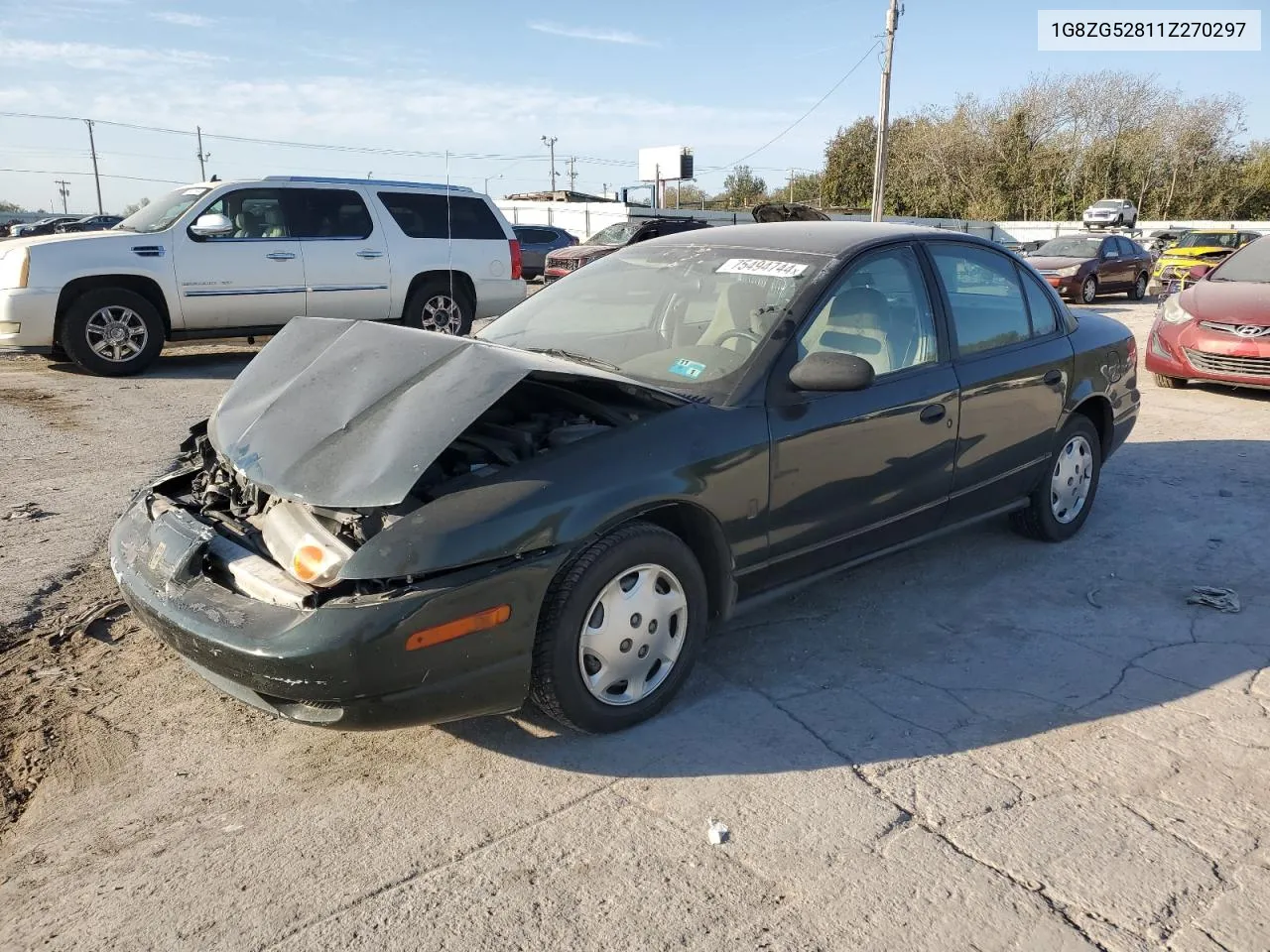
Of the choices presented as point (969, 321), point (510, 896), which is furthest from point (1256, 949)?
point (969, 321)

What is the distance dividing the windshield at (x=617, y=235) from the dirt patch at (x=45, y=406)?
48.0ft

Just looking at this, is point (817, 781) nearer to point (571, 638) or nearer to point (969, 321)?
point (571, 638)

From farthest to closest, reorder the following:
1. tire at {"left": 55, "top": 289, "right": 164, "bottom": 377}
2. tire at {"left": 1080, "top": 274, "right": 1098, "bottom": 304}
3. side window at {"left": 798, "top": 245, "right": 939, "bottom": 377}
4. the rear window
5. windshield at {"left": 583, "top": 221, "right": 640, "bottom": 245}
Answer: windshield at {"left": 583, "top": 221, "right": 640, "bottom": 245} → tire at {"left": 1080, "top": 274, "right": 1098, "bottom": 304} → the rear window → tire at {"left": 55, "top": 289, "right": 164, "bottom": 377} → side window at {"left": 798, "top": 245, "right": 939, "bottom": 377}

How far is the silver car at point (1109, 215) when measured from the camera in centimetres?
3366

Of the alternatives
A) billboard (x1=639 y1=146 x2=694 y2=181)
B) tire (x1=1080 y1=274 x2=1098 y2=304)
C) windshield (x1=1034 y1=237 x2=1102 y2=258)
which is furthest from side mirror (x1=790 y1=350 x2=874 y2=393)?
billboard (x1=639 y1=146 x2=694 y2=181)

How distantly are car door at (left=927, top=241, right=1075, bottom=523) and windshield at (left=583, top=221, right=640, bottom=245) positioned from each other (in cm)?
1747

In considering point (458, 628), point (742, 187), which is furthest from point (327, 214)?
point (742, 187)

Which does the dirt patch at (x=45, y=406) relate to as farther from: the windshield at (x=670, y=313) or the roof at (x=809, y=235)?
the roof at (x=809, y=235)

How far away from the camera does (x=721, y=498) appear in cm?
334

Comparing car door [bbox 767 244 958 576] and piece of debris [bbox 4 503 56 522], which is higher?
car door [bbox 767 244 958 576]

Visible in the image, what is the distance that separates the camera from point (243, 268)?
32.3ft

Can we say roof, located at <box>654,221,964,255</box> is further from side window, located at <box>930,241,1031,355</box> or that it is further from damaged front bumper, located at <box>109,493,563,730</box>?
damaged front bumper, located at <box>109,493,563,730</box>

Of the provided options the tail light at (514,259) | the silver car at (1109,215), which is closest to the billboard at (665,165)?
the silver car at (1109,215)

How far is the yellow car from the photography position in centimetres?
2256
